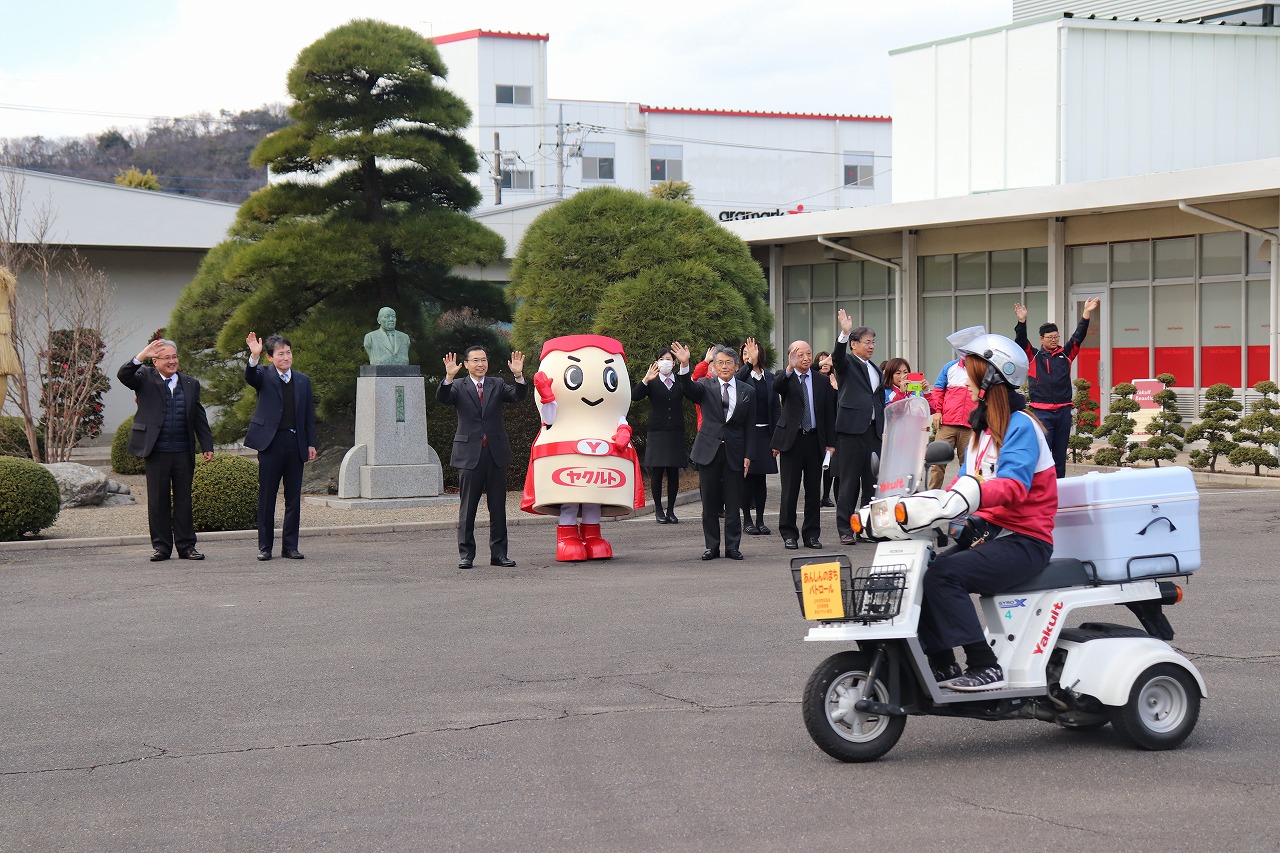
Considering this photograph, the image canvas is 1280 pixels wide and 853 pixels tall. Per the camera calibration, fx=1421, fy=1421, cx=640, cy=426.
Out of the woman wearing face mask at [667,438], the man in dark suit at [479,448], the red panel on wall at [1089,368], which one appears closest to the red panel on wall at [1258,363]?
the red panel on wall at [1089,368]

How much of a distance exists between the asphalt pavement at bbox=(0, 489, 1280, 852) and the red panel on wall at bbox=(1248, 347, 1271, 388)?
12966mm

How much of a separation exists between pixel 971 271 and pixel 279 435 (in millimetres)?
17687

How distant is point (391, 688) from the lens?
737 centimetres

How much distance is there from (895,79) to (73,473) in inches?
723

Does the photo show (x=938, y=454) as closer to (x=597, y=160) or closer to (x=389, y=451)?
(x=389, y=451)

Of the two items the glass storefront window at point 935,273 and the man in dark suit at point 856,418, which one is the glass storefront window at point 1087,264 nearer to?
the glass storefront window at point 935,273

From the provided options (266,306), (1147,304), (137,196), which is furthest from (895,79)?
(137,196)

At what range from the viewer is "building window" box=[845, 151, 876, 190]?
208 ft

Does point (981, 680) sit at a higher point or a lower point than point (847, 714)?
higher

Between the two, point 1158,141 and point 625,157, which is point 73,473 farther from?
point 625,157

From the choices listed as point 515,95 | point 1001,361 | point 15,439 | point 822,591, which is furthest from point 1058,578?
point 515,95

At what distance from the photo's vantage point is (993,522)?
595cm

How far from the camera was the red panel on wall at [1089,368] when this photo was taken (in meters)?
24.9

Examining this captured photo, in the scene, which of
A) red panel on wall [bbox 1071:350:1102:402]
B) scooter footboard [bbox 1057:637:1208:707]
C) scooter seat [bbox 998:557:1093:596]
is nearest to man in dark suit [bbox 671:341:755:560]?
scooter seat [bbox 998:557:1093:596]
